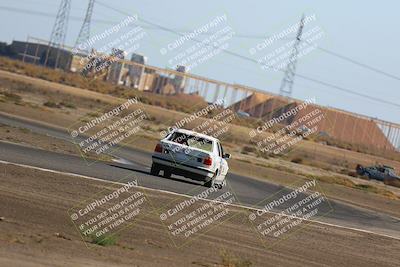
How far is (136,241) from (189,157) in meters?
10.3

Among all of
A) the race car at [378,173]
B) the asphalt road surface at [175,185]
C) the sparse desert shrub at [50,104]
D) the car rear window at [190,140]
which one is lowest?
the sparse desert shrub at [50,104]

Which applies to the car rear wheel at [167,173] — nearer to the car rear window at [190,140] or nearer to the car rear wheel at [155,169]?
the car rear wheel at [155,169]

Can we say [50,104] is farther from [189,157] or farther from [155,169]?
[189,157]

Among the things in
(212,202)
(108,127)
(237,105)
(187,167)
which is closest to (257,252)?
(212,202)

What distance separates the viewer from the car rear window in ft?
77.7

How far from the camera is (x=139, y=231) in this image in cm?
1391

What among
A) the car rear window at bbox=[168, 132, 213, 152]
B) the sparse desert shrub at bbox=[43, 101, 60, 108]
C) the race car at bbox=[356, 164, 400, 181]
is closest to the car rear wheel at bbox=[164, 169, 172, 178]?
the car rear window at bbox=[168, 132, 213, 152]

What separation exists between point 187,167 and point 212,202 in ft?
9.52

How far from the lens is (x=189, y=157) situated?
76.1 ft

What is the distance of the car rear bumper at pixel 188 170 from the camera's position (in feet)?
76.1

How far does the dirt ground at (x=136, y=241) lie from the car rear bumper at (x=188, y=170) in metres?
Answer: 3.46

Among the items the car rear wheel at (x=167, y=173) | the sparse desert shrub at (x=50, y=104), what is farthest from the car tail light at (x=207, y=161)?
the sparse desert shrub at (x=50, y=104)

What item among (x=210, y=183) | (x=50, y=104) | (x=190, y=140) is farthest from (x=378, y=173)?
(x=190, y=140)

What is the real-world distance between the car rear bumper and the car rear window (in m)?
0.64
